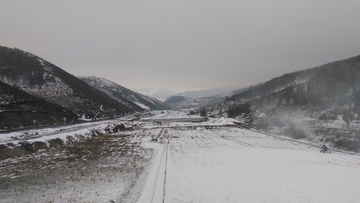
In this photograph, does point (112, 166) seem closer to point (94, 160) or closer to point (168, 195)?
point (94, 160)

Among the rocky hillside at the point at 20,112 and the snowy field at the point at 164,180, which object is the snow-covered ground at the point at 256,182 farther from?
the rocky hillside at the point at 20,112

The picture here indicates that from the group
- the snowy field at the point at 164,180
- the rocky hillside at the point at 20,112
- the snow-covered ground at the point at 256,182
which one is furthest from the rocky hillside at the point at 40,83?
the snow-covered ground at the point at 256,182

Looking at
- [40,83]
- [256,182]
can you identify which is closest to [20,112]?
[256,182]

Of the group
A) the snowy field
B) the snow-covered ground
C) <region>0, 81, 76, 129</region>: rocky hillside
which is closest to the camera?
the snowy field

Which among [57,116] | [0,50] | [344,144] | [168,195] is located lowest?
[344,144]

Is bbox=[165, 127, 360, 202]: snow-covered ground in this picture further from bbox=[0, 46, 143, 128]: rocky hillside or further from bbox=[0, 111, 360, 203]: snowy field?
bbox=[0, 46, 143, 128]: rocky hillside

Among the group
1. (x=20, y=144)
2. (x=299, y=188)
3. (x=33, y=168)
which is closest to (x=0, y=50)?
(x=20, y=144)

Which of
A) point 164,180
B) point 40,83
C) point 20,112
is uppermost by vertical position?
point 40,83

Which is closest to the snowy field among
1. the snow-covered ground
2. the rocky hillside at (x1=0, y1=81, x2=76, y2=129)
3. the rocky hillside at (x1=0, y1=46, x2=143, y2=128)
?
the snow-covered ground

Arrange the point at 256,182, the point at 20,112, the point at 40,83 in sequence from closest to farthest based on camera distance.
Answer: the point at 256,182 < the point at 20,112 < the point at 40,83

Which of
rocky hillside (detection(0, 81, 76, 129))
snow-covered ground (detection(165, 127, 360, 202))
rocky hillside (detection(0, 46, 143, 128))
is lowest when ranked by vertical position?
snow-covered ground (detection(165, 127, 360, 202))

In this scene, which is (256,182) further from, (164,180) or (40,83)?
(40,83)
